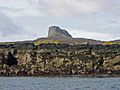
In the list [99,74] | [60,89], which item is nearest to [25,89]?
[60,89]

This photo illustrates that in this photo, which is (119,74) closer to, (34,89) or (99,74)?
(99,74)

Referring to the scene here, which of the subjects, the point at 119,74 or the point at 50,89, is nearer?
the point at 50,89

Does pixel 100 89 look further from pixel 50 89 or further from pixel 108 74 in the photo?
pixel 108 74

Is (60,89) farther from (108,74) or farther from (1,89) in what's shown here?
(108,74)

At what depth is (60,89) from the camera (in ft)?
323

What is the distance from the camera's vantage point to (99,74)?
7869 inches

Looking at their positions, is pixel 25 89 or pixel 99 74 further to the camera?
pixel 99 74

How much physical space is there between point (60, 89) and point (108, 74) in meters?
104

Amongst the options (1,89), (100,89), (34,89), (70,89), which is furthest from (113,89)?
(1,89)

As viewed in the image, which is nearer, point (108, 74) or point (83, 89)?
point (83, 89)

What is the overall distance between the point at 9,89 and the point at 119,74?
4199 inches

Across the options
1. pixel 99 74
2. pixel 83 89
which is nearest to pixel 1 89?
pixel 83 89

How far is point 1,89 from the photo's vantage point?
3900 inches

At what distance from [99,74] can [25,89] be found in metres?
105
